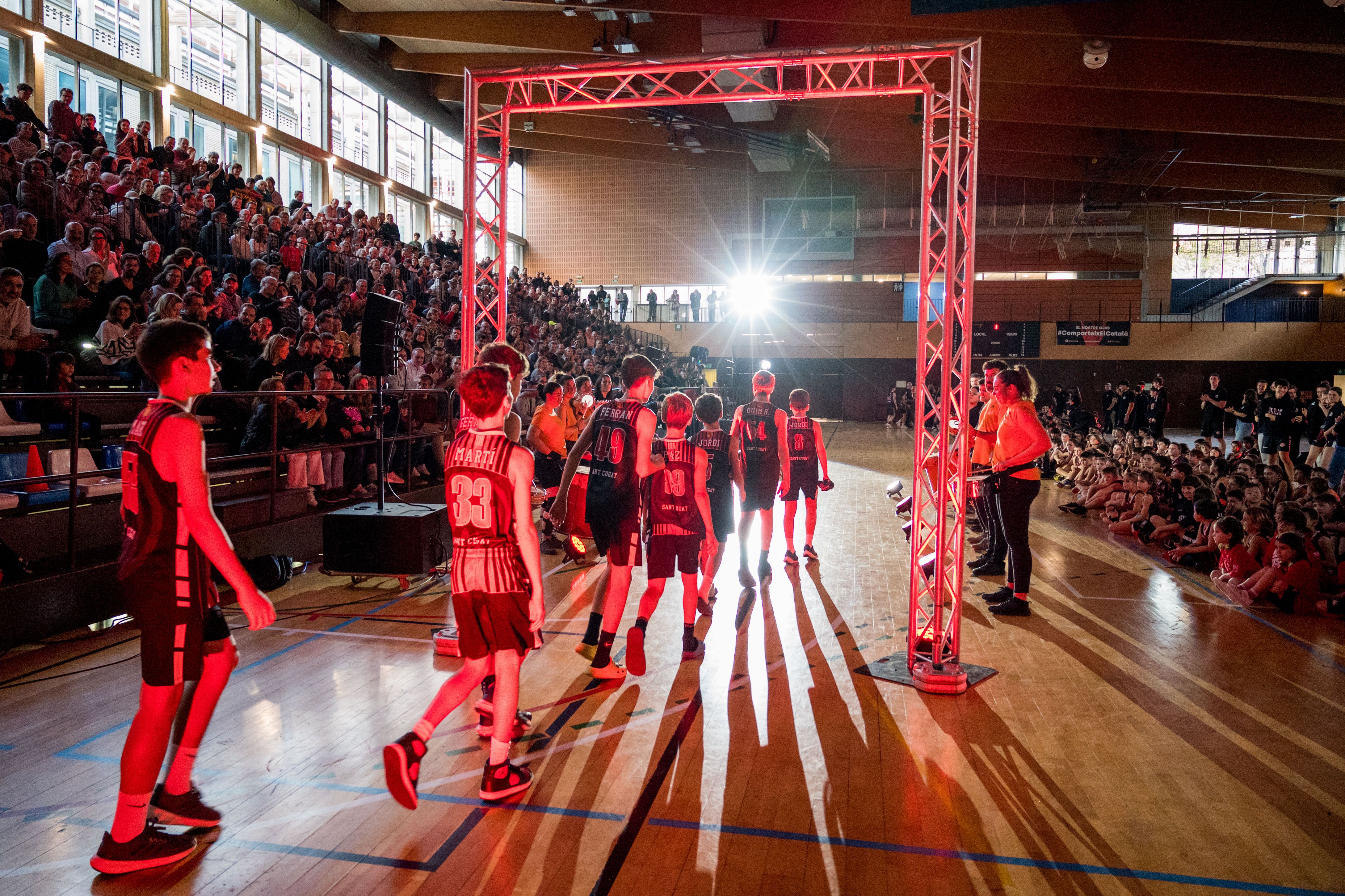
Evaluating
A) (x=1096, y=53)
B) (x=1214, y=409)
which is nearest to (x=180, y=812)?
(x=1096, y=53)

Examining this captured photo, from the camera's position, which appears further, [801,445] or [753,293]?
[753,293]

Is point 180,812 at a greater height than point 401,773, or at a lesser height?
lesser

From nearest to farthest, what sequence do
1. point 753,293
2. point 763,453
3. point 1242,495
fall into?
point 763,453 < point 1242,495 < point 753,293

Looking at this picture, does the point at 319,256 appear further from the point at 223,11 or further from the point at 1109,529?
the point at 1109,529

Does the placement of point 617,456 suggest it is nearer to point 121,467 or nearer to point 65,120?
point 121,467

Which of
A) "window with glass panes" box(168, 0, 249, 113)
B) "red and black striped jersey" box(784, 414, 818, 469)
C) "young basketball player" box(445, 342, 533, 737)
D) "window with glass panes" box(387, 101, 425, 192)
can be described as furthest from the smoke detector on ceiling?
"window with glass panes" box(387, 101, 425, 192)

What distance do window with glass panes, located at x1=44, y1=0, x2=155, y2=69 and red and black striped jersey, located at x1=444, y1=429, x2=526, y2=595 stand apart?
16.1 m

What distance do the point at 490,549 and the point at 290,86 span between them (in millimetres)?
20588

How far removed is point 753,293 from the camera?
96.8 feet

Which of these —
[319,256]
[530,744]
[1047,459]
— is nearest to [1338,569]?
[530,744]

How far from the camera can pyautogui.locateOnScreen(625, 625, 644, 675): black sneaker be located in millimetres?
4754

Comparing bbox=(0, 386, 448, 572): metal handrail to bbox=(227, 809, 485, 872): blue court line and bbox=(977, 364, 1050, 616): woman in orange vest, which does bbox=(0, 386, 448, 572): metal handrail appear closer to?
bbox=(227, 809, 485, 872): blue court line

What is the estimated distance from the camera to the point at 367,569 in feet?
21.9

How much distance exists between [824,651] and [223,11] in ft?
63.1
